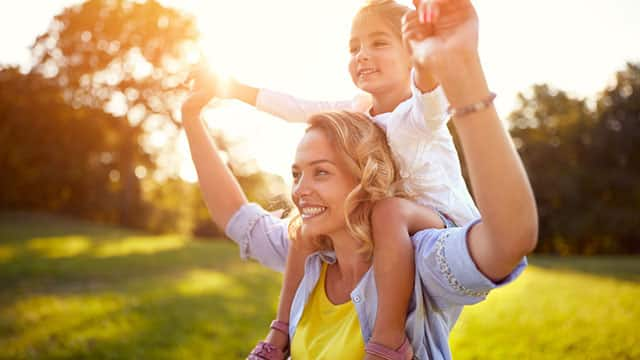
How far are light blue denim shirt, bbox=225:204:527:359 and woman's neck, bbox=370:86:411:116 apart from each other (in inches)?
25.8

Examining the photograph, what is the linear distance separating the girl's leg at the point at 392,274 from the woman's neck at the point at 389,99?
0.84 m

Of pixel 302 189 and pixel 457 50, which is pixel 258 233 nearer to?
pixel 302 189

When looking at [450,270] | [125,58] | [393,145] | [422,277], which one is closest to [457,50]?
[450,270]

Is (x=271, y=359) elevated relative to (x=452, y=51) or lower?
lower

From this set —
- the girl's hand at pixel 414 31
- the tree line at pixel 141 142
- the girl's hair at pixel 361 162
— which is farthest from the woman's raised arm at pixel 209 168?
the tree line at pixel 141 142

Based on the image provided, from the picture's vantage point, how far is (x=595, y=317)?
23.9ft

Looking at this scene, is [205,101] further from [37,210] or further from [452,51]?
[37,210]

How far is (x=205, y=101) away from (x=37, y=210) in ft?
103

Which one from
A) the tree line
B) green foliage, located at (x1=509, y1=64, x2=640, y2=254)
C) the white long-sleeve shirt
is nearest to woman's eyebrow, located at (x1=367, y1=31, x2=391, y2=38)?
the white long-sleeve shirt

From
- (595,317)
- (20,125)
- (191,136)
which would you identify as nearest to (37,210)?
(20,125)

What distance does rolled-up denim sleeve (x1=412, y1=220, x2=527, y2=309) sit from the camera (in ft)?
4.88

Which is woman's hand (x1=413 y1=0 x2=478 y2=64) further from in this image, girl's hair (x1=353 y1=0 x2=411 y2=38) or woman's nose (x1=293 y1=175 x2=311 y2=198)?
girl's hair (x1=353 y1=0 x2=411 y2=38)

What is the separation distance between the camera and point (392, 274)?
1881 mm

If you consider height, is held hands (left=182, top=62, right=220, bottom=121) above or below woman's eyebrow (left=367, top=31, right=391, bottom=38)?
below
